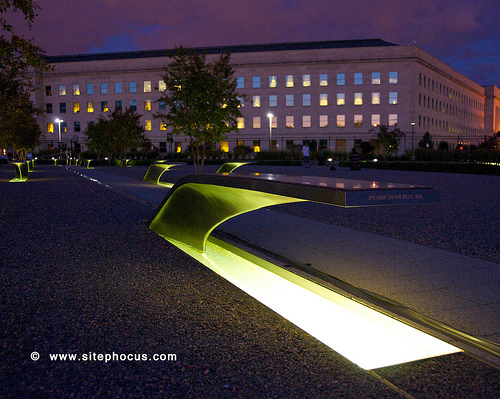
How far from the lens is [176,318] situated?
4191 millimetres

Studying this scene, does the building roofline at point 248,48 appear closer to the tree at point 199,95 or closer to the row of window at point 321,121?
the row of window at point 321,121

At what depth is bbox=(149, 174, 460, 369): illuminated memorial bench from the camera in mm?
3619

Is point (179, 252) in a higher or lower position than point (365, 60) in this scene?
lower

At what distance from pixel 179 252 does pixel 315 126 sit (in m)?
67.7

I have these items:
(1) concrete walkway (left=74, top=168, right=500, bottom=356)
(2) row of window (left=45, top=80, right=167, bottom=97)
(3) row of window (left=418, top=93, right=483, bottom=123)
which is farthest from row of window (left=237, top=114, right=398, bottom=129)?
(1) concrete walkway (left=74, top=168, right=500, bottom=356)

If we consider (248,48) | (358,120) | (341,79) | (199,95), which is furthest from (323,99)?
(199,95)

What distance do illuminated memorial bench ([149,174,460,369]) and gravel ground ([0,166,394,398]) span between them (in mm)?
225

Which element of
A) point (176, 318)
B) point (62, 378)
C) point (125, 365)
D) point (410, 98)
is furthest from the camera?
point (410, 98)

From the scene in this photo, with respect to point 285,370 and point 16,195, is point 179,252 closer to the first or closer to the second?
point 285,370

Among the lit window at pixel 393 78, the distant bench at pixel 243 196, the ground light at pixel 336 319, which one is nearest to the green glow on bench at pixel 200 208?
the distant bench at pixel 243 196

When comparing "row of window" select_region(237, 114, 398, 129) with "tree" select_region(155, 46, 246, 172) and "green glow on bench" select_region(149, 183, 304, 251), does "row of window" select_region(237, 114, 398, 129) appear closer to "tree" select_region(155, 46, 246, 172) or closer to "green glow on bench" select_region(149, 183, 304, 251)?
"tree" select_region(155, 46, 246, 172)

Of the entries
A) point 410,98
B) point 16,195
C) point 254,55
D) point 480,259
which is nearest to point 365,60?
point 410,98

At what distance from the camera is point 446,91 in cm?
8362

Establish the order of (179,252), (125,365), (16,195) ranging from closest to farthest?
(125,365)
(179,252)
(16,195)
